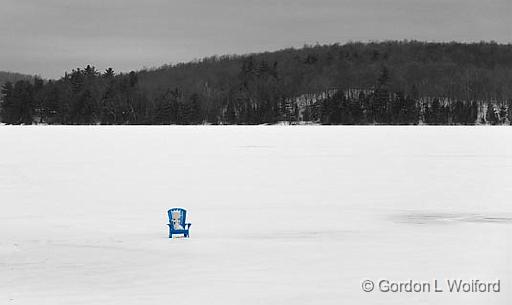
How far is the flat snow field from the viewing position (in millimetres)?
10078

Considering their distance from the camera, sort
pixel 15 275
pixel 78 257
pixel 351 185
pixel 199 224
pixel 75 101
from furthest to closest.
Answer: pixel 75 101 → pixel 351 185 → pixel 199 224 → pixel 78 257 → pixel 15 275

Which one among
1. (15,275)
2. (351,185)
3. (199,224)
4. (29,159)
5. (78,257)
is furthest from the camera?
(29,159)

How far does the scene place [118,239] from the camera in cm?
1420

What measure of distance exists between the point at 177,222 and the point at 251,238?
138 centimetres

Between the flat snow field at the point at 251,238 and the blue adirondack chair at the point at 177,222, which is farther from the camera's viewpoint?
the blue adirondack chair at the point at 177,222

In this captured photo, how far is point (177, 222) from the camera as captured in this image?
47.4 feet

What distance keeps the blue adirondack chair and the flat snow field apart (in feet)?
0.82

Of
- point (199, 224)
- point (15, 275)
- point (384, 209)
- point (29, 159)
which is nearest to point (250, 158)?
point (29, 159)

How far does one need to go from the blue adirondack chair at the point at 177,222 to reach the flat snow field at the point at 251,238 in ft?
0.82

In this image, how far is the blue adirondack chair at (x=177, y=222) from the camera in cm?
1423

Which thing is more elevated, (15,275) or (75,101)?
(75,101)

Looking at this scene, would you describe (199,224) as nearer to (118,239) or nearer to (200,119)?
(118,239)

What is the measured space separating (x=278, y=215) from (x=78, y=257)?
6.29m

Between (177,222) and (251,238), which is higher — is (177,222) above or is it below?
above
